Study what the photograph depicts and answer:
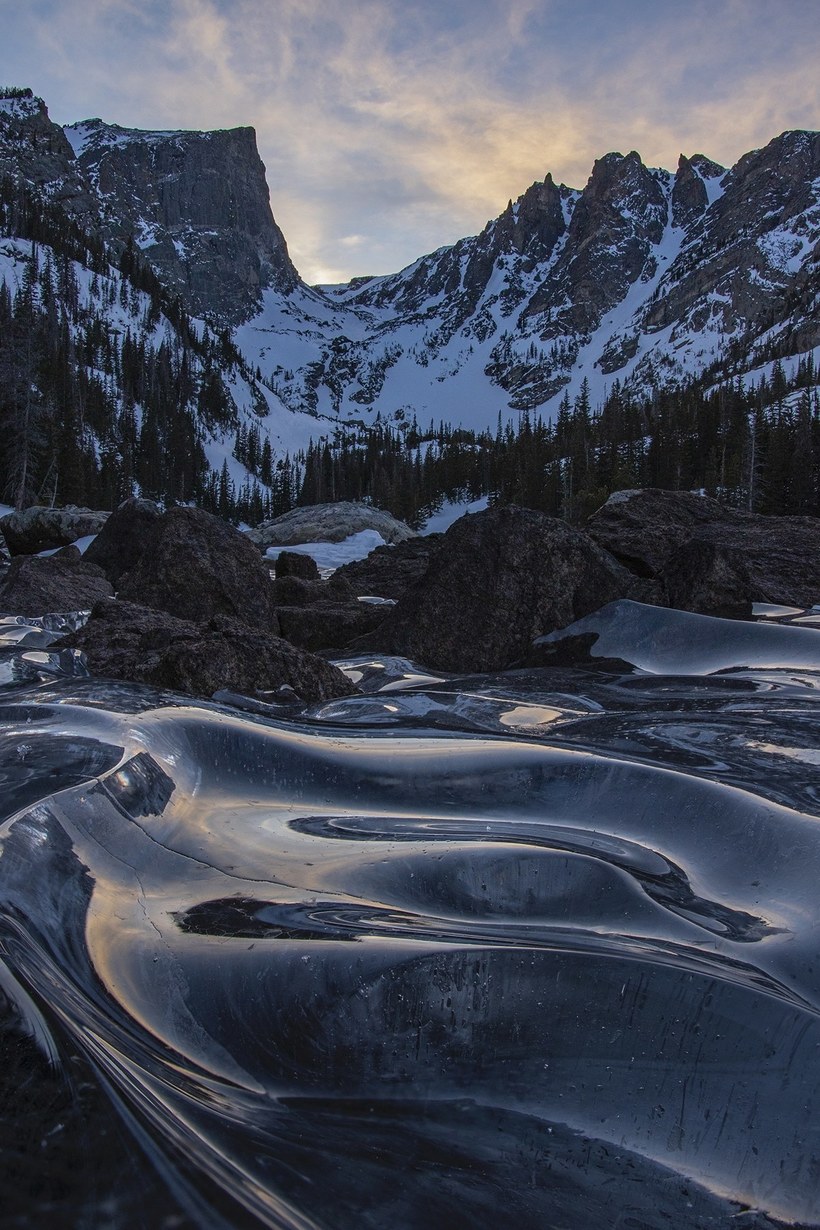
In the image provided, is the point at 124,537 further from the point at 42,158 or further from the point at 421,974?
the point at 42,158

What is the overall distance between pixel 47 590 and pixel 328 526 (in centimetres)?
2311

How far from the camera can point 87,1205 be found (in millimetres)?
557

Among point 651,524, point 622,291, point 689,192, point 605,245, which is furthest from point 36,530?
point 689,192

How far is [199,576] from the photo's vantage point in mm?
6750

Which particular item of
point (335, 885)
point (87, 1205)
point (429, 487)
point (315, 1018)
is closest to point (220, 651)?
point (335, 885)

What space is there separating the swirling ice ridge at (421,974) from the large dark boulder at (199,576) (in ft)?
15.4

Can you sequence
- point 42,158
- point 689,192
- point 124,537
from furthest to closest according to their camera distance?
point 689,192 → point 42,158 → point 124,537

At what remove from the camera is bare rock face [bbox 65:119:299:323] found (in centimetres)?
15650

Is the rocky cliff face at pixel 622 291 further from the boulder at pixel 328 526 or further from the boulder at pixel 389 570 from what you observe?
the boulder at pixel 389 570

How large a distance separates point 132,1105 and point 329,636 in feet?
18.4

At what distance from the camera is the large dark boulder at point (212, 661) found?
11.4 feet

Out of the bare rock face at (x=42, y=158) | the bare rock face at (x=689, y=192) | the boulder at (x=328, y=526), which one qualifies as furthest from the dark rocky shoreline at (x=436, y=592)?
the bare rock face at (x=689, y=192)

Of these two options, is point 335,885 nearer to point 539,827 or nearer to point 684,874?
point 539,827

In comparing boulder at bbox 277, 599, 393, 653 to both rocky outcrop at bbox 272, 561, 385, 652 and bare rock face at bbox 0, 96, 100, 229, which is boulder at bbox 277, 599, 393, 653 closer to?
rocky outcrop at bbox 272, 561, 385, 652
